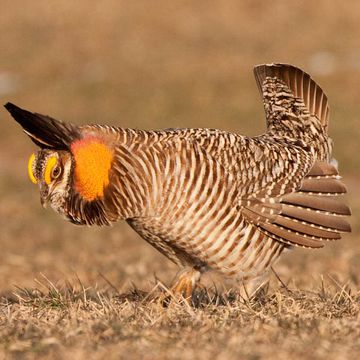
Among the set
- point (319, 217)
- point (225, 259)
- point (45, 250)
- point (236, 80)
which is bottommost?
point (45, 250)

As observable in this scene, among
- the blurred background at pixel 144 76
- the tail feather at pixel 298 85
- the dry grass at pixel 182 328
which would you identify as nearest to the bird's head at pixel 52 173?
the dry grass at pixel 182 328

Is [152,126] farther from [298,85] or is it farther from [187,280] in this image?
[187,280]

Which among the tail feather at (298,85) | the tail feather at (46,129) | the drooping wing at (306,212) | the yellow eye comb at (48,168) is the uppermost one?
the tail feather at (298,85)

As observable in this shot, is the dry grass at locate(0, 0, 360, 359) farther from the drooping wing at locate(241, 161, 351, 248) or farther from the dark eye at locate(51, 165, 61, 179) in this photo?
the dark eye at locate(51, 165, 61, 179)

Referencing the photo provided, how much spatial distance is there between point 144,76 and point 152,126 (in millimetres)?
3198

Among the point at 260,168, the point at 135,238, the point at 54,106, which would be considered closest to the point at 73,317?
the point at 260,168

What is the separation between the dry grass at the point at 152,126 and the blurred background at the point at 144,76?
0.05 meters

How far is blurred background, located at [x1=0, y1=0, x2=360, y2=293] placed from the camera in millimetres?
10367

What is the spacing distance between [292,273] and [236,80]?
13.8 m

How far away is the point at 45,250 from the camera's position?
9.80m

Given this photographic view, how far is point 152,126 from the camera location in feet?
63.6

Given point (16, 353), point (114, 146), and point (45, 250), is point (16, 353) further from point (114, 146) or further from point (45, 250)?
point (45, 250)

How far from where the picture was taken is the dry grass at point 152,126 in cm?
377

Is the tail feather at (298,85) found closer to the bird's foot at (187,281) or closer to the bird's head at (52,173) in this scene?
the bird's foot at (187,281)
